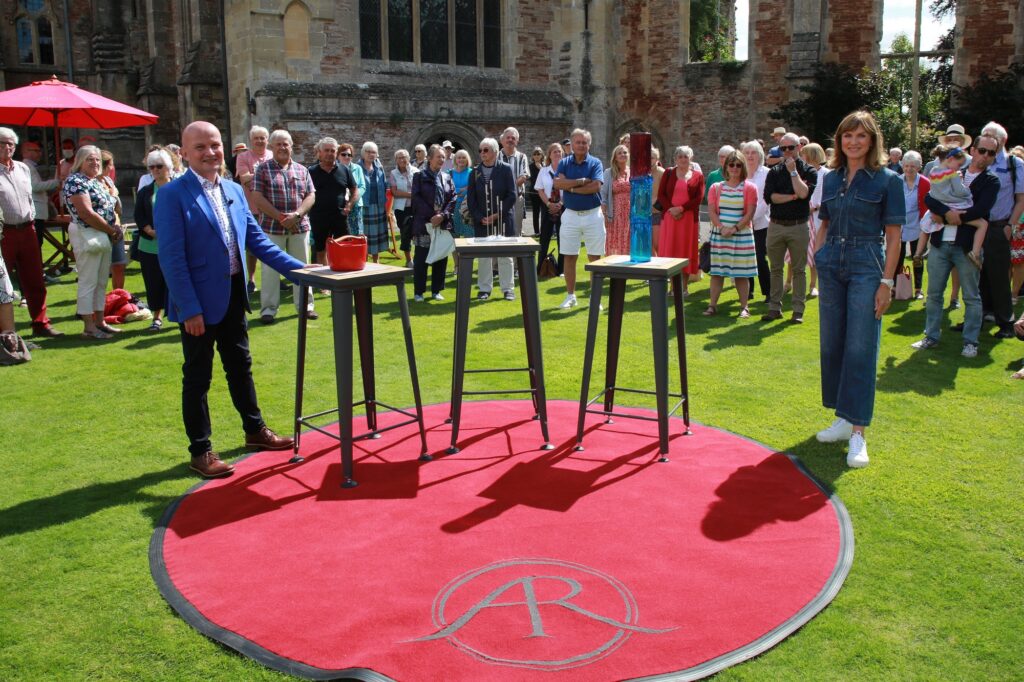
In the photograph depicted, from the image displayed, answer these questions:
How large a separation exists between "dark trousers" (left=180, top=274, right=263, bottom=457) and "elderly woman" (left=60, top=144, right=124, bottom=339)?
436 cm

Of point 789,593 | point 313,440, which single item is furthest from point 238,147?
point 789,593

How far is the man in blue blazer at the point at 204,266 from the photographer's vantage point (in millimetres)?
5087

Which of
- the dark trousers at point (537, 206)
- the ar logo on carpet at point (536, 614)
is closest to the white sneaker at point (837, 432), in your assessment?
the ar logo on carpet at point (536, 614)

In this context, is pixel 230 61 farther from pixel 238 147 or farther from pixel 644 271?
pixel 644 271

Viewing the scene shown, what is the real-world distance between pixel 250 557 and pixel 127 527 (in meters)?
0.84

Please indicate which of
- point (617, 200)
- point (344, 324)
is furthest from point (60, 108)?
point (344, 324)

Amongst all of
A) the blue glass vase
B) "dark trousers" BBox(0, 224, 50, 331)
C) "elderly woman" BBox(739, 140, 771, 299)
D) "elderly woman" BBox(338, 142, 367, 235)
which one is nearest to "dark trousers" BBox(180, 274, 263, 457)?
the blue glass vase

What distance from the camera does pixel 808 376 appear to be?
7.50 m

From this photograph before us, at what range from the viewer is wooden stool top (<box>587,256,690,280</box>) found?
5.30 meters

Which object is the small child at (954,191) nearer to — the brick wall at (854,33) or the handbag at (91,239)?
the handbag at (91,239)

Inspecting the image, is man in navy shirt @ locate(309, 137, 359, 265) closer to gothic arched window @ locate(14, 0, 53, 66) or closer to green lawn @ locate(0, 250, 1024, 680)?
green lawn @ locate(0, 250, 1024, 680)

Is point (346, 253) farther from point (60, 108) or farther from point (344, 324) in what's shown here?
point (60, 108)

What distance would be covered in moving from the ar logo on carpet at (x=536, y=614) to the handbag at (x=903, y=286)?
325 inches

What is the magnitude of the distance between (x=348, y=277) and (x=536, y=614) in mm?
2302
